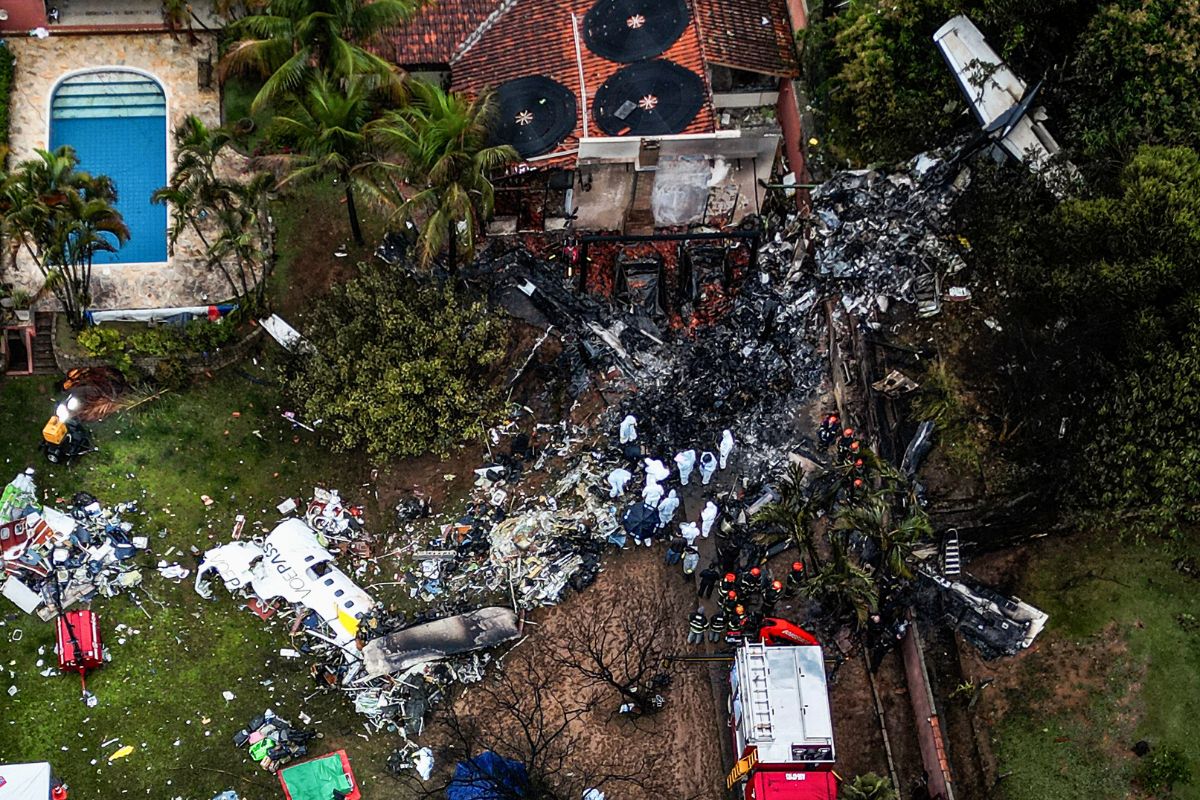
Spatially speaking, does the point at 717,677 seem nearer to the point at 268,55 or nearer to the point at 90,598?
the point at 90,598

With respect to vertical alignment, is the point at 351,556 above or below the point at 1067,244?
below

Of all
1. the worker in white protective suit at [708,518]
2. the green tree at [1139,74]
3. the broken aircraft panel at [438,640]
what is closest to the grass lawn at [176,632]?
the broken aircraft panel at [438,640]

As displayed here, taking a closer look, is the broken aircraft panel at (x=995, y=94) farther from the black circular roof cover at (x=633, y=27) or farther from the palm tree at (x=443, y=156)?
the palm tree at (x=443, y=156)

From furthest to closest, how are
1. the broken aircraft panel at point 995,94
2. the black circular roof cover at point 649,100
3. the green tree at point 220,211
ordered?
the black circular roof cover at point 649,100 < the broken aircraft panel at point 995,94 < the green tree at point 220,211

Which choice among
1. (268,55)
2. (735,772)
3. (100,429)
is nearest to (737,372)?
(735,772)

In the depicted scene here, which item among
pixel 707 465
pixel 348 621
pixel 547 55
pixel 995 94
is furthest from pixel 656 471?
pixel 995 94

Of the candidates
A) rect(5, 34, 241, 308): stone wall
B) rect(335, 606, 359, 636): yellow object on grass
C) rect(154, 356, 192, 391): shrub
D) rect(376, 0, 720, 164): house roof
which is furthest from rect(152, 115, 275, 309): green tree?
rect(335, 606, 359, 636): yellow object on grass

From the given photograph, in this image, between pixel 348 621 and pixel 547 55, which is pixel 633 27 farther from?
pixel 348 621
